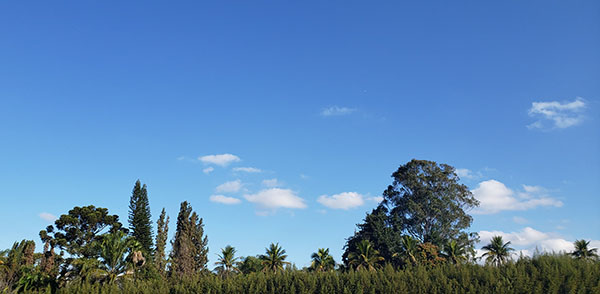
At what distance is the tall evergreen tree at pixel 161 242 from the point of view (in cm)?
5677

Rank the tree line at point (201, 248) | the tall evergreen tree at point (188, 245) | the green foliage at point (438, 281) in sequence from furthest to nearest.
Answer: the tall evergreen tree at point (188, 245), the tree line at point (201, 248), the green foliage at point (438, 281)

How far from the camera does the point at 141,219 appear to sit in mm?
60281

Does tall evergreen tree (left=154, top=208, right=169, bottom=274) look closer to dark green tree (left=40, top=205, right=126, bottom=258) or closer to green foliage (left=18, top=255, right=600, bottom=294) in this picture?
dark green tree (left=40, top=205, right=126, bottom=258)

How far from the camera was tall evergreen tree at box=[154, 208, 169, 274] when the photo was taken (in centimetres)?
5677

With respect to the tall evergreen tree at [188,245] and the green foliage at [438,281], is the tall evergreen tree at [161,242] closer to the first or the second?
the tall evergreen tree at [188,245]

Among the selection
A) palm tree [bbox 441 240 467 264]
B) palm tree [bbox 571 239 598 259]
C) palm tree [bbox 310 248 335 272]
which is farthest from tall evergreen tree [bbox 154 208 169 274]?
palm tree [bbox 571 239 598 259]

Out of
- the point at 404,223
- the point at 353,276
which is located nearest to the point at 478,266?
the point at 353,276

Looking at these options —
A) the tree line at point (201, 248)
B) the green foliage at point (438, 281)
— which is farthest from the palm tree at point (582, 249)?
the green foliage at point (438, 281)

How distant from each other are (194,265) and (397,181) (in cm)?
2835

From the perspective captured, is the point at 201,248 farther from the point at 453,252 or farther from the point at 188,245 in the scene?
the point at 453,252

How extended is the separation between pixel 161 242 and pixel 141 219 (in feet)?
13.6

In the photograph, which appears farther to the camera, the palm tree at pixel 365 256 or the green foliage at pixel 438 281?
the palm tree at pixel 365 256

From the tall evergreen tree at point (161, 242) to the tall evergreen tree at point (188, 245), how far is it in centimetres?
160

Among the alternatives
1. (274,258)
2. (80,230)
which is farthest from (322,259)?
(80,230)
